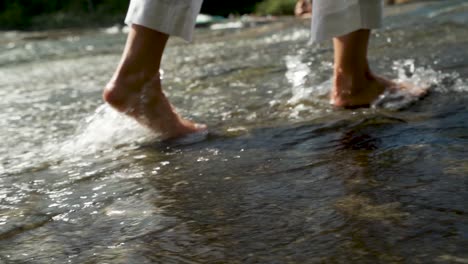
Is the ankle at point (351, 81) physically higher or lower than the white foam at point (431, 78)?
lower

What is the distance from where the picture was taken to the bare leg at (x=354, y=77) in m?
1.65

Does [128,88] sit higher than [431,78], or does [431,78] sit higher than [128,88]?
[431,78]

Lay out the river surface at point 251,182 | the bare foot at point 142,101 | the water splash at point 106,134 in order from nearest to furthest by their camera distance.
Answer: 1. the river surface at point 251,182
2. the water splash at point 106,134
3. the bare foot at point 142,101

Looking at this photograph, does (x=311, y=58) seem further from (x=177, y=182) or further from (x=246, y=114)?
(x=177, y=182)

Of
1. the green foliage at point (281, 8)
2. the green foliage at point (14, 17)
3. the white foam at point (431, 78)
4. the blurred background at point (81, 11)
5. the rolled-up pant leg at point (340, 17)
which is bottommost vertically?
the green foliage at point (14, 17)

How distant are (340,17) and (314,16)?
0.07m

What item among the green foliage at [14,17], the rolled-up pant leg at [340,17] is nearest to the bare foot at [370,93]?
the rolled-up pant leg at [340,17]

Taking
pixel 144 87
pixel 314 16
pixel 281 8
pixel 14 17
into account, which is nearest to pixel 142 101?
pixel 144 87

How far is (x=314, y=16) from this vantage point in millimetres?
1640

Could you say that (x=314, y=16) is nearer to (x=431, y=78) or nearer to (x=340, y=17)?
(x=340, y=17)

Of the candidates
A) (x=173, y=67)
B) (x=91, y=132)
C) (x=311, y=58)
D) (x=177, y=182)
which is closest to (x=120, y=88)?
(x=91, y=132)

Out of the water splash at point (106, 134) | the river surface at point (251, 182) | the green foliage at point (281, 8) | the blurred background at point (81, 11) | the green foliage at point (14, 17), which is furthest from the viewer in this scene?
the green foliage at point (14, 17)

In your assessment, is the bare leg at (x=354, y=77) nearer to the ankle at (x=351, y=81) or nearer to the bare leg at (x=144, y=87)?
the ankle at (x=351, y=81)

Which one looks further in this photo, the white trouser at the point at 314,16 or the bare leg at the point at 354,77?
the bare leg at the point at 354,77
